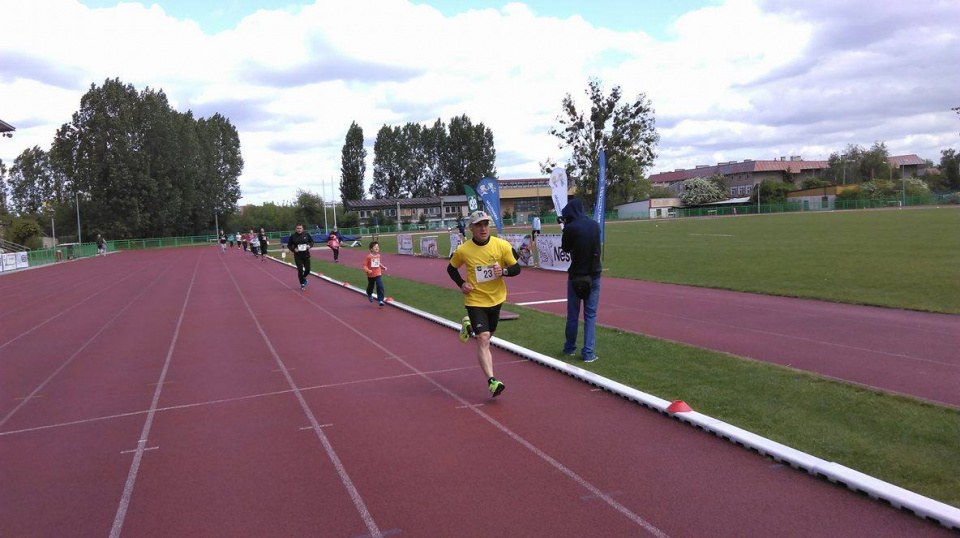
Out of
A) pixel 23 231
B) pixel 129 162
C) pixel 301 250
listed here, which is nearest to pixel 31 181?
pixel 23 231

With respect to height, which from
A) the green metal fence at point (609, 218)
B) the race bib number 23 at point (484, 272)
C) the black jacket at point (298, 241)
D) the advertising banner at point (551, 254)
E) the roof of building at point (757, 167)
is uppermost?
the roof of building at point (757, 167)

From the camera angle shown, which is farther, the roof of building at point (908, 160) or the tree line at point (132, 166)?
the roof of building at point (908, 160)

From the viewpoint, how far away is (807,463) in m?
4.39

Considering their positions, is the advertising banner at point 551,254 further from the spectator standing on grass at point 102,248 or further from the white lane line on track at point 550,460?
the spectator standing on grass at point 102,248

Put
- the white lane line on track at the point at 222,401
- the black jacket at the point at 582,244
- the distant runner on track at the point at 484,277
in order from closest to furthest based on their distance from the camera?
the white lane line on track at the point at 222,401 < the distant runner on track at the point at 484,277 < the black jacket at the point at 582,244

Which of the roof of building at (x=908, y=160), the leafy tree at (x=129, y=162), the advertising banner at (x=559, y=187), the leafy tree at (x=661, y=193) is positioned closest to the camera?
the advertising banner at (x=559, y=187)

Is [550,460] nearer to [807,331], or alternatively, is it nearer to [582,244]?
[582,244]

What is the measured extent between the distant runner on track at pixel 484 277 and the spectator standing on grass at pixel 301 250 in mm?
13019

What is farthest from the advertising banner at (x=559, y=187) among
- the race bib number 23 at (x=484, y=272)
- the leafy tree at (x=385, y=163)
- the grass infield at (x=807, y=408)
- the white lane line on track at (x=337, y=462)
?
the leafy tree at (x=385, y=163)

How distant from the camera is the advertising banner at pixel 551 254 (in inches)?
817

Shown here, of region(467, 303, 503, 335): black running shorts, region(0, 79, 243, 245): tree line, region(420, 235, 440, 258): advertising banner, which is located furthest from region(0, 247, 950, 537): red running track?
region(0, 79, 243, 245): tree line

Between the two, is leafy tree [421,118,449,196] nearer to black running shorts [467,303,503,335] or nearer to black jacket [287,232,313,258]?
black jacket [287,232,313,258]

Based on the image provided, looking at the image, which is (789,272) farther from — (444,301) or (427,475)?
(427,475)

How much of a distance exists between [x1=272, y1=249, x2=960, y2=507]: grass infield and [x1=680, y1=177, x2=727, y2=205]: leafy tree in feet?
323
